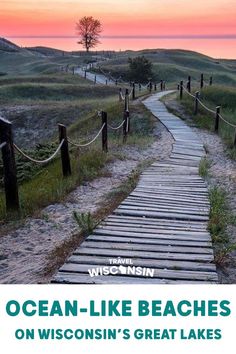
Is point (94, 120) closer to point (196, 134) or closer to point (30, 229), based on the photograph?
point (196, 134)

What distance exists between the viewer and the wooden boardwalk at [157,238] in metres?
5.10

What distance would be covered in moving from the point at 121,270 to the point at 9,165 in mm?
3532

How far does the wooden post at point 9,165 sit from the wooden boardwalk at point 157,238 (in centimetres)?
180

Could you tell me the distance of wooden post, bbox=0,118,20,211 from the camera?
7809mm

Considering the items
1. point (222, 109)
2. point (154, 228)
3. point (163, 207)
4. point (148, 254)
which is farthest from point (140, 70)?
point (148, 254)

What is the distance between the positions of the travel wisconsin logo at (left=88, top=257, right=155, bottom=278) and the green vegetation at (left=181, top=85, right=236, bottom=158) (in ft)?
32.6

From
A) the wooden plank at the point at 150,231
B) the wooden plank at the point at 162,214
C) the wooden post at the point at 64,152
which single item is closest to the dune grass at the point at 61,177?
the wooden post at the point at 64,152

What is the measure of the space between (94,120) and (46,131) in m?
4.30

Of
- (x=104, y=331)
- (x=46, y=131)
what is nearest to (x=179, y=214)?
(x=104, y=331)

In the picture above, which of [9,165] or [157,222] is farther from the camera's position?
[9,165]

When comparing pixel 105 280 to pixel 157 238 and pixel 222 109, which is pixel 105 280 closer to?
pixel 157 238

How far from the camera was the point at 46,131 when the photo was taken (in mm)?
26688

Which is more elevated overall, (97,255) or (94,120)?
(97,255)

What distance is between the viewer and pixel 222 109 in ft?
84.4
